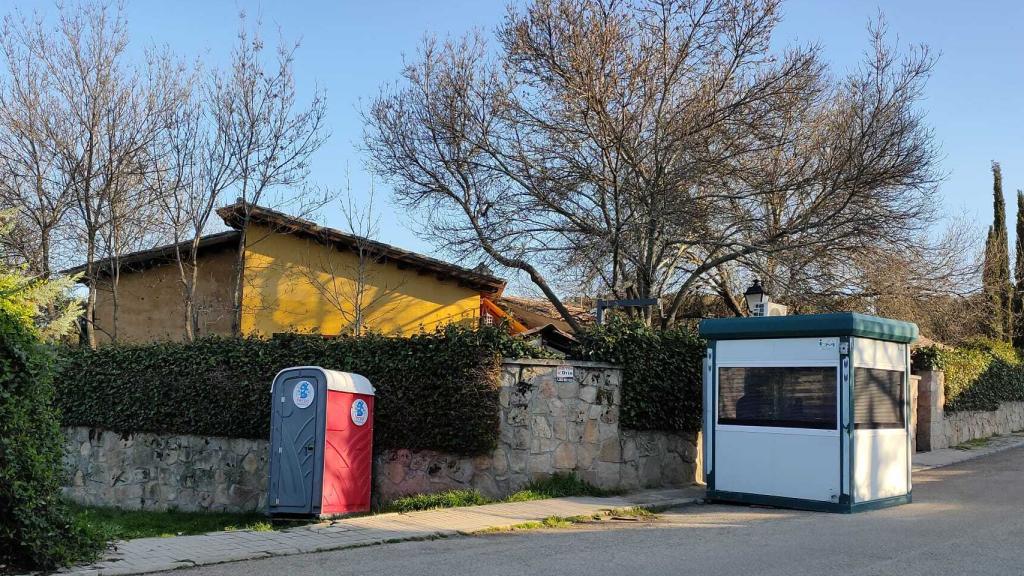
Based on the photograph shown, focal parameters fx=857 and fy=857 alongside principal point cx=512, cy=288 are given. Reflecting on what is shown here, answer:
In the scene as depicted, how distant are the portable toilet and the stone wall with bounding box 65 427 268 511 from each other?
2.90 meters

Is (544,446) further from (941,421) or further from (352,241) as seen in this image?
(941,421)

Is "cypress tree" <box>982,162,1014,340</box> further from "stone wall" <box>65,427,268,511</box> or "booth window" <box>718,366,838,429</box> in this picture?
"stone wall" <box>65,427,268,511</box>

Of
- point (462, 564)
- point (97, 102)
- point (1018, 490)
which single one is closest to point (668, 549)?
point (462, 564)

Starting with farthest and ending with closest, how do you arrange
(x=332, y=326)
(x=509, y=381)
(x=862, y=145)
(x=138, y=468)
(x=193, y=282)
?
(x=332, y=326) < (x=193, y=282) < (x=862, y=145) < (x=138, y=468) < (x=509, y=381)

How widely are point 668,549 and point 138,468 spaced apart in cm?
1077

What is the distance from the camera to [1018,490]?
13.4 metres

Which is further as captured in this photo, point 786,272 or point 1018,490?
point 786,272

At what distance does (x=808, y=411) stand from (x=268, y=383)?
8.47 meters

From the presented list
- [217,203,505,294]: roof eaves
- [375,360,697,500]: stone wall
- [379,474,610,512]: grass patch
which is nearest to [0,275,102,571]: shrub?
[379,474,610,512]: grass patch

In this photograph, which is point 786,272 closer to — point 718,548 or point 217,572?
point 718,548

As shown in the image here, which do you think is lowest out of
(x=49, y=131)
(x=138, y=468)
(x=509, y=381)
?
(x=138, y=468)

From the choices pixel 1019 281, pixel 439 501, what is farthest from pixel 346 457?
pixel 1019 281

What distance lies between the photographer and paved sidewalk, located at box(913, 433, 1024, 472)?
18.3 meters

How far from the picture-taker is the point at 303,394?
11.5m
